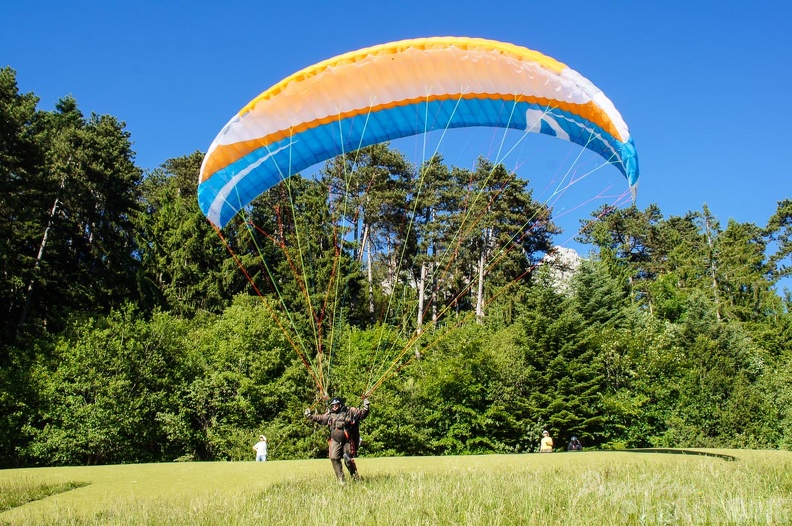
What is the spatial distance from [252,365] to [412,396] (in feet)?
22.2

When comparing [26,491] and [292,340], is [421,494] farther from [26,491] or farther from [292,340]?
[292,340]

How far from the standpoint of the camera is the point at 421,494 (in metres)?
5.89

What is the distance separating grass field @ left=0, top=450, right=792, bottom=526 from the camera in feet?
16.1

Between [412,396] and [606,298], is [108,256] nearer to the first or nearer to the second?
[412,396]

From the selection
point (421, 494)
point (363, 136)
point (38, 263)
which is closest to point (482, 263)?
point (38, 263)

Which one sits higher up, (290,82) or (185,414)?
(290,82)

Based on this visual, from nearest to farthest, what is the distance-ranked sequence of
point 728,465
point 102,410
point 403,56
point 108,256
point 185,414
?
point 728,465, point 403,56, point 102,410, point 185,414, point 108,256

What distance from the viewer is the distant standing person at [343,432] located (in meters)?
7.71

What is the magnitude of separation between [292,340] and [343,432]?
40.3ft

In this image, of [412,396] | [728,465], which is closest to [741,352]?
[412,396]

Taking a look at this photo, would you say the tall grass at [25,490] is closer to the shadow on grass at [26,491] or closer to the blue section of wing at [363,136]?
the shadow on grass at [26,491]

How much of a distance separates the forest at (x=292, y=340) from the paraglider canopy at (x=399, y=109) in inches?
257

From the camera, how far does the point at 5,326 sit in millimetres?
25188

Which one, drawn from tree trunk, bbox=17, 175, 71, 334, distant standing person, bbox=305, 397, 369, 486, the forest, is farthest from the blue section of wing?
tree trunk, bbox=17, 175, 71, 334
